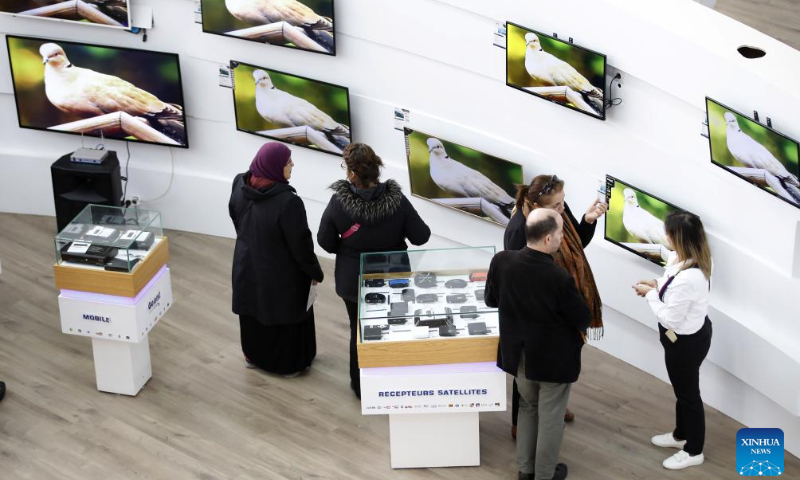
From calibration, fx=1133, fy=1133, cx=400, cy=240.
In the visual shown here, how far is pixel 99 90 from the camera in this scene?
8.77 meters

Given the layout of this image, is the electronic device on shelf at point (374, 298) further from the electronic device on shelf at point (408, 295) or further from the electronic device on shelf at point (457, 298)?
the electronic device on shelf at point (457, 298)

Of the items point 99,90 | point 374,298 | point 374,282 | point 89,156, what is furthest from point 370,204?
point 99,90

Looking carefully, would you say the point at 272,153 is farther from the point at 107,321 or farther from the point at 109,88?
the point at 109,88

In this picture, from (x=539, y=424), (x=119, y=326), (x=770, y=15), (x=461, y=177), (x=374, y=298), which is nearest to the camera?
(x=539, y=424)

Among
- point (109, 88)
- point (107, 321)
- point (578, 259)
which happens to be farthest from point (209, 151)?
point (578, 259)

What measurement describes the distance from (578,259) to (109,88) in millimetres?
4418

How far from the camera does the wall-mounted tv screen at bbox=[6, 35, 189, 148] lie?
8.62 m

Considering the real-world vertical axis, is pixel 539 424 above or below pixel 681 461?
above

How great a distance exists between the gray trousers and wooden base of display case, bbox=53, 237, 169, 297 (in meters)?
2.34

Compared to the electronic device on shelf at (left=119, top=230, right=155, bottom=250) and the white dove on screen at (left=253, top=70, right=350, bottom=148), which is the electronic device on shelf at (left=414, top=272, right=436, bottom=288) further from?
the white dove on screen at (left=253, top=70, right=350, bottom=148)

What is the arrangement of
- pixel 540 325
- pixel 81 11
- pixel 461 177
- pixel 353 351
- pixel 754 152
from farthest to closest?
pixel 81 11 → pixel 461 177 → pixel 353 351 → pixel 754 152 → pixel 540 325

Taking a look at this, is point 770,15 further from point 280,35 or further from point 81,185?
point 81,185

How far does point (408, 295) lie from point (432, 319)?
9.4 inches

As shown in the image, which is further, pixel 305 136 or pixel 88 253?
pixel 305 136
